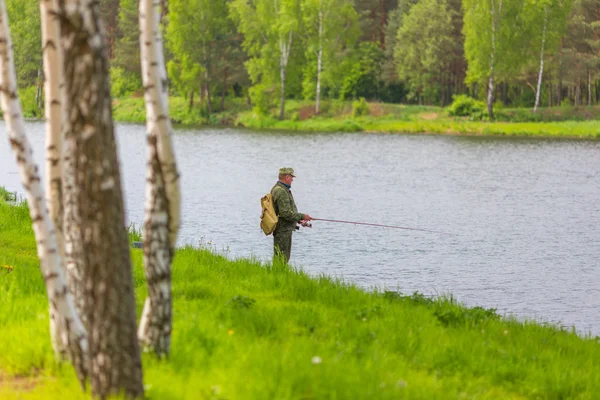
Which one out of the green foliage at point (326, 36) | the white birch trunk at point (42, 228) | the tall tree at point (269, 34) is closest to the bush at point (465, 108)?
the green foliage at point (326, 36)

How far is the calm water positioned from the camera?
55.9 feet

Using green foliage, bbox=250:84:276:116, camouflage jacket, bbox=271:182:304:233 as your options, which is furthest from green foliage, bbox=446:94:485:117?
camouflage jacket, bbox=271:182:304:233

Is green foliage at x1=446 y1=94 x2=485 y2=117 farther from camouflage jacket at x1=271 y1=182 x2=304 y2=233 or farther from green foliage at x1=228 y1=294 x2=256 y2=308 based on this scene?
green foliage at x1=228 y1=294 x2=256 y2=308

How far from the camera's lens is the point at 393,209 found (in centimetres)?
2762

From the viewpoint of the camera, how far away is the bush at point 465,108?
7125 centimetres

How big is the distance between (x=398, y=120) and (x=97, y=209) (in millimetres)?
67685

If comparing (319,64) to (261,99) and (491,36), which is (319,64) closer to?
(261,99)

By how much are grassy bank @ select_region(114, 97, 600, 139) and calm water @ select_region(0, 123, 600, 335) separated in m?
12.5

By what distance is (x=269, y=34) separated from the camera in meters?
77.5

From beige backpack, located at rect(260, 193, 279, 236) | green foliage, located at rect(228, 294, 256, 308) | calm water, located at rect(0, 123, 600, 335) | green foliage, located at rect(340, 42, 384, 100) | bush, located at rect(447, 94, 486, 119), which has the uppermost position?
green foliage, located at rect(340, 42, 384, 100)

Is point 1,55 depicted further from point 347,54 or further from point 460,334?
point 347,54

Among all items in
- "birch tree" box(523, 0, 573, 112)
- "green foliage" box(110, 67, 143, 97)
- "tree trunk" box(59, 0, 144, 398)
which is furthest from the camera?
"green foliage" box(110, 67, 143, 97)

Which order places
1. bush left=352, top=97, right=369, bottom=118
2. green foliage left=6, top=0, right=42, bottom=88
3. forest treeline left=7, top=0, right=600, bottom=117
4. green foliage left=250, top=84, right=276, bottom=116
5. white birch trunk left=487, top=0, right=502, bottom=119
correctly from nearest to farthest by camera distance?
white birch trunk left=487, top=0, right=502, bottom=119 < forest treeline left=7, top=0, right=600, bottom=117 < bush left=352, top=97, right=369, bottom=118 < green foliage left=250, top=84, right=276, bottom=116 < green foliage left=6, top=0, right=42, bottom=88

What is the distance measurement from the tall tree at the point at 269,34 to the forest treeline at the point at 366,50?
0.09 metres
